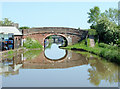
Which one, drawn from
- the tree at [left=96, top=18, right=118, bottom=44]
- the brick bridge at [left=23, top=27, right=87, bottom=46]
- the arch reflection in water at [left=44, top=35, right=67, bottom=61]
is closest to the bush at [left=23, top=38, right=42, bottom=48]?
the brick bridge at [left=23, top=27, right=87, bottom=46]

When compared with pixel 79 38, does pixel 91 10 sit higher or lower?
higher

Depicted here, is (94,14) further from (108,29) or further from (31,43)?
(31,43)

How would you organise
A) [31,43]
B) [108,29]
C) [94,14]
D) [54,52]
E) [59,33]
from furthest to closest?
[94,14] → [59,33] → [31,43] → [108,29] → [54,52]

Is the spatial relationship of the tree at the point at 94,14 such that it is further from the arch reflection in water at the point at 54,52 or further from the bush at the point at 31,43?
the bush at the point at 31,43

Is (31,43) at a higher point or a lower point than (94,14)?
lower

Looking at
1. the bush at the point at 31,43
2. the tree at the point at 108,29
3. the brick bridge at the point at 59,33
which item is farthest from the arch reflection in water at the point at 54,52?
the tree at the point at 108,29

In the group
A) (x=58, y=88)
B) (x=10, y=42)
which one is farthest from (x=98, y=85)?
(x=10, y=42)

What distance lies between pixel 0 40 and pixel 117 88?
13929 mm

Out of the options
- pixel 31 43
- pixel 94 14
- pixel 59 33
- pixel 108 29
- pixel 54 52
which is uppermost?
pixel 94 14

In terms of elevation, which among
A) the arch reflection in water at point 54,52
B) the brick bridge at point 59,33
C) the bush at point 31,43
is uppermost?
the brick bridge at point 59,33

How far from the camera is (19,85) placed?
274 inches

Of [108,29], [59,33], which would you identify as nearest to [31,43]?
[59,33]

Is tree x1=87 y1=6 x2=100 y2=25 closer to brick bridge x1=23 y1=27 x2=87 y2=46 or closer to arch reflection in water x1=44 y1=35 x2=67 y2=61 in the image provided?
arch reflection in water x1=44 y1=35 x2=67 y2=61

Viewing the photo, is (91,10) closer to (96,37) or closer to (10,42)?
(96,37)
